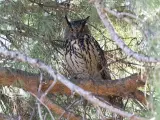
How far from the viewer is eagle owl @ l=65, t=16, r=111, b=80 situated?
2.95 m

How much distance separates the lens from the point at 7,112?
2723 mm

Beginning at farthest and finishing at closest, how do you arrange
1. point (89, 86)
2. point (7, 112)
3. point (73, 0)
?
point (73, 0) → point (7, 112) → point (89, 86)

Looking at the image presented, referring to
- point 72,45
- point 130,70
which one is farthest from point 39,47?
point 130,70

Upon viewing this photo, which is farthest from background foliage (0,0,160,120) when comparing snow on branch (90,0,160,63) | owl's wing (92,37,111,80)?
snow on branch (90,0,160,63)

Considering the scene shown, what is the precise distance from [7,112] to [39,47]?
1.44 feet

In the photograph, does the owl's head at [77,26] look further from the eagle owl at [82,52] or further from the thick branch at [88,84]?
the thick branch at [88,84]

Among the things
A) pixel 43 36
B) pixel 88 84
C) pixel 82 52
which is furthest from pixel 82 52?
pixel 88 84

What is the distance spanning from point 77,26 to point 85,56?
8.1 inches

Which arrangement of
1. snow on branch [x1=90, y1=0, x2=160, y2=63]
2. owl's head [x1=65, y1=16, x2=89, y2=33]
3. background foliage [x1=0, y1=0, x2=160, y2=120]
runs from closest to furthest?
1. snow on branch [x1=90, y1=0, x2=160, y2=63]
2. background foliage [x1=0, y1=0, x2=160, y2=120]
3. owl's head [x1=65, y1=16, x2=89, y2=33]

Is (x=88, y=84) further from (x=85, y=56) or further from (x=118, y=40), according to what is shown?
(x=118, y=40)

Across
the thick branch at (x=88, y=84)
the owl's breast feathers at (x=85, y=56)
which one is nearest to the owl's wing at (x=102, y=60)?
the owl's breast feathers at (x=85, y=56)

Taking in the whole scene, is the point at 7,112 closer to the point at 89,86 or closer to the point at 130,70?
the point at 89,86

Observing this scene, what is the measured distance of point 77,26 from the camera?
2.98 meters

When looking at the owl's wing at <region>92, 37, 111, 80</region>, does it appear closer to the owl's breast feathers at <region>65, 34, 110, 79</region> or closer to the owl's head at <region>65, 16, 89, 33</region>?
the owl's breast feathers at <region>65, 34, 110, 79</region>
